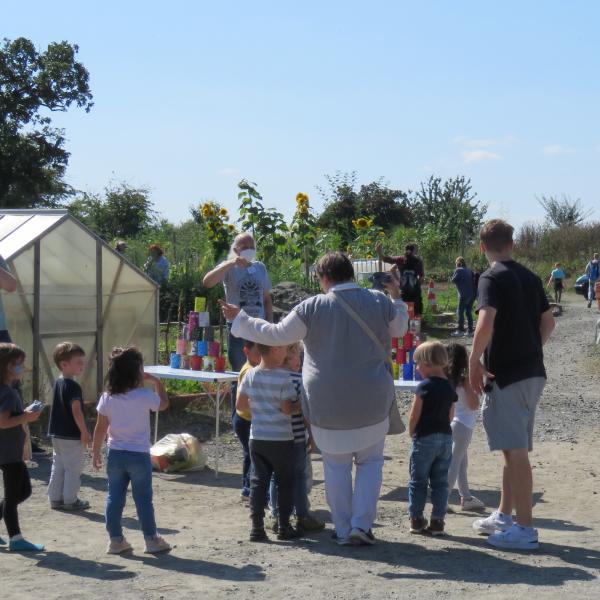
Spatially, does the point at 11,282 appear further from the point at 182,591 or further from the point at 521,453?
the point at 521,453

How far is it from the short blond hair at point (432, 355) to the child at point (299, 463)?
30.9 inches

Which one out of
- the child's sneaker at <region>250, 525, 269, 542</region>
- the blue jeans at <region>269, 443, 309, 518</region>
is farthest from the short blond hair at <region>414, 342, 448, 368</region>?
the child's sneaker at <region>250, 525, 269, 542</region>

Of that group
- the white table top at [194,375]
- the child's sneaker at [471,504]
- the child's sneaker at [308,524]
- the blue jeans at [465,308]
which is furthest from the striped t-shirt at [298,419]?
the blue jeans at [465,308]

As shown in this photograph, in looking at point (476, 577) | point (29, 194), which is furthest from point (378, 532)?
point (29, 194)

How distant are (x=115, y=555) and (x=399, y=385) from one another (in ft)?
10.2

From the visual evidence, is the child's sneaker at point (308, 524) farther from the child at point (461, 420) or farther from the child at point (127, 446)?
the child at point (461, 420)

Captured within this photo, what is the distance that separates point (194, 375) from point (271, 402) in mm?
2518

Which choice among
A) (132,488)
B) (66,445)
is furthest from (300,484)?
(66,445)

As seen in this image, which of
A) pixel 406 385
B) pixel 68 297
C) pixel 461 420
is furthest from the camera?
pixel 68 297

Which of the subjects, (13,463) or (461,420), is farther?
(461,420)

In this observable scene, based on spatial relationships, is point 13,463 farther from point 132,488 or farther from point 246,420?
point 246,420

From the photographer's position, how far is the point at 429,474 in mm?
6816

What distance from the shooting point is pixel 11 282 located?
25.9 ft

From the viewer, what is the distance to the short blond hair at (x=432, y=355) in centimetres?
682
